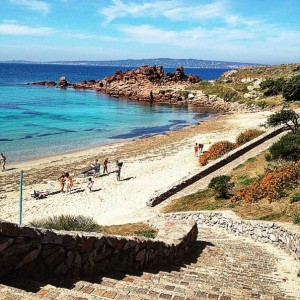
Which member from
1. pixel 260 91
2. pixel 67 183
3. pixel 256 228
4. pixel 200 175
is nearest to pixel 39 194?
pixel 67 183

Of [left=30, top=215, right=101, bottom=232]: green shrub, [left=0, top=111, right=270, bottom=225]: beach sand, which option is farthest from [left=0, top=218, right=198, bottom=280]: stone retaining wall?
[left=0, top=111, right=270, bottom=225]: beach sand

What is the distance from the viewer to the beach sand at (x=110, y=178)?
18.6m

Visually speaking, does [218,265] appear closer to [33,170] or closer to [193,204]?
[193,204]

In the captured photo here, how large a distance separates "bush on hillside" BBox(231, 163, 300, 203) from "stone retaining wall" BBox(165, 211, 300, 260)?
5.06ft

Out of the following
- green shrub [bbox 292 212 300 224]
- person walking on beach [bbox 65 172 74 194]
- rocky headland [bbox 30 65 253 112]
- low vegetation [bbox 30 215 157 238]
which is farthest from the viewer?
rocky headland [bbox 30 65 253 112]

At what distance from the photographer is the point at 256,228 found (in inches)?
472

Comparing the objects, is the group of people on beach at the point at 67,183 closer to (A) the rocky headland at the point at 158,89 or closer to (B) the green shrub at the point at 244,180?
(B) the green shrub at the point at 244,180

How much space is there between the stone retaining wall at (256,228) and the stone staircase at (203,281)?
271mm

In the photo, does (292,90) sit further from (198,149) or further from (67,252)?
(67,252)

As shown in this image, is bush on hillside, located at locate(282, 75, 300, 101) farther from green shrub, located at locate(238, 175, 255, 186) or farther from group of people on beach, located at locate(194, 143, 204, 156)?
green shrub, located at locate(238, 175, 255, 186)

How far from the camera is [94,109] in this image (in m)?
66.7

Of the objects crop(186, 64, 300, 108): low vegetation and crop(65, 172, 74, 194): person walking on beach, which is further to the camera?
crop(186, 64, 300, 108): low vegetation

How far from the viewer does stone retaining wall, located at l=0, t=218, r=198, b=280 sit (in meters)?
4.50

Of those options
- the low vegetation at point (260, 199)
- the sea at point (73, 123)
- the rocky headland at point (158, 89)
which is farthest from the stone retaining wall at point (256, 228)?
the rocky headland at point (158, 89)
